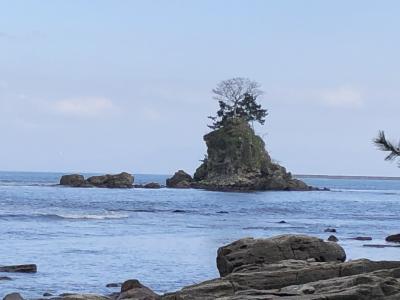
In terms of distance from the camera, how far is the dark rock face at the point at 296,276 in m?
15.7

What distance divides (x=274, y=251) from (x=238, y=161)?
10864 centimetres

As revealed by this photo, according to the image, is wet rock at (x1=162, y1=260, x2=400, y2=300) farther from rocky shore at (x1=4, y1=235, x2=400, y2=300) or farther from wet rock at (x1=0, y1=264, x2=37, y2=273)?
wet rock at (x1=0, y1=264, x2=37, y2=273)

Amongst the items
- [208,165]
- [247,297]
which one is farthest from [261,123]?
[247,297]

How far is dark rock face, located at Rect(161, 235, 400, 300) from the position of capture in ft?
51.4

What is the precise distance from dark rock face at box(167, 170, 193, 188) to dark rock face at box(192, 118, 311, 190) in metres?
7.49

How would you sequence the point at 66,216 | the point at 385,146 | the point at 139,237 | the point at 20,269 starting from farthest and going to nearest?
the point at 66,216, the point at 139,237, the point at 20,269, the point at 385,146

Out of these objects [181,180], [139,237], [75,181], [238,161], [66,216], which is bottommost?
[139,237]

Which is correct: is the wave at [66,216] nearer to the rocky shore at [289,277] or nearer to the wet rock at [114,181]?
the rocky shore at [289,277]

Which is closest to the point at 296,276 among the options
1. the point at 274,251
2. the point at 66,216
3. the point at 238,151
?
the point at 274,251

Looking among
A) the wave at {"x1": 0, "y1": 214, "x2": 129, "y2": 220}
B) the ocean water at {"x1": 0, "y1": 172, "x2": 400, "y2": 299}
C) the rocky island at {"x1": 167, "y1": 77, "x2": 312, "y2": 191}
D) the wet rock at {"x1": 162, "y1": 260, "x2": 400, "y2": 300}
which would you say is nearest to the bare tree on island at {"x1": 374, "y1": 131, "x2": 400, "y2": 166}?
the wet rock at {"x1": 162, "y1": 260, "x2": 400, "y2": 300}

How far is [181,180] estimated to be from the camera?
494 ft

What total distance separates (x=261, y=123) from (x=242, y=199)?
117 feet

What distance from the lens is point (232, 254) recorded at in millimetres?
25375

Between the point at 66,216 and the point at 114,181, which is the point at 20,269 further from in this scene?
the point at 114,181
